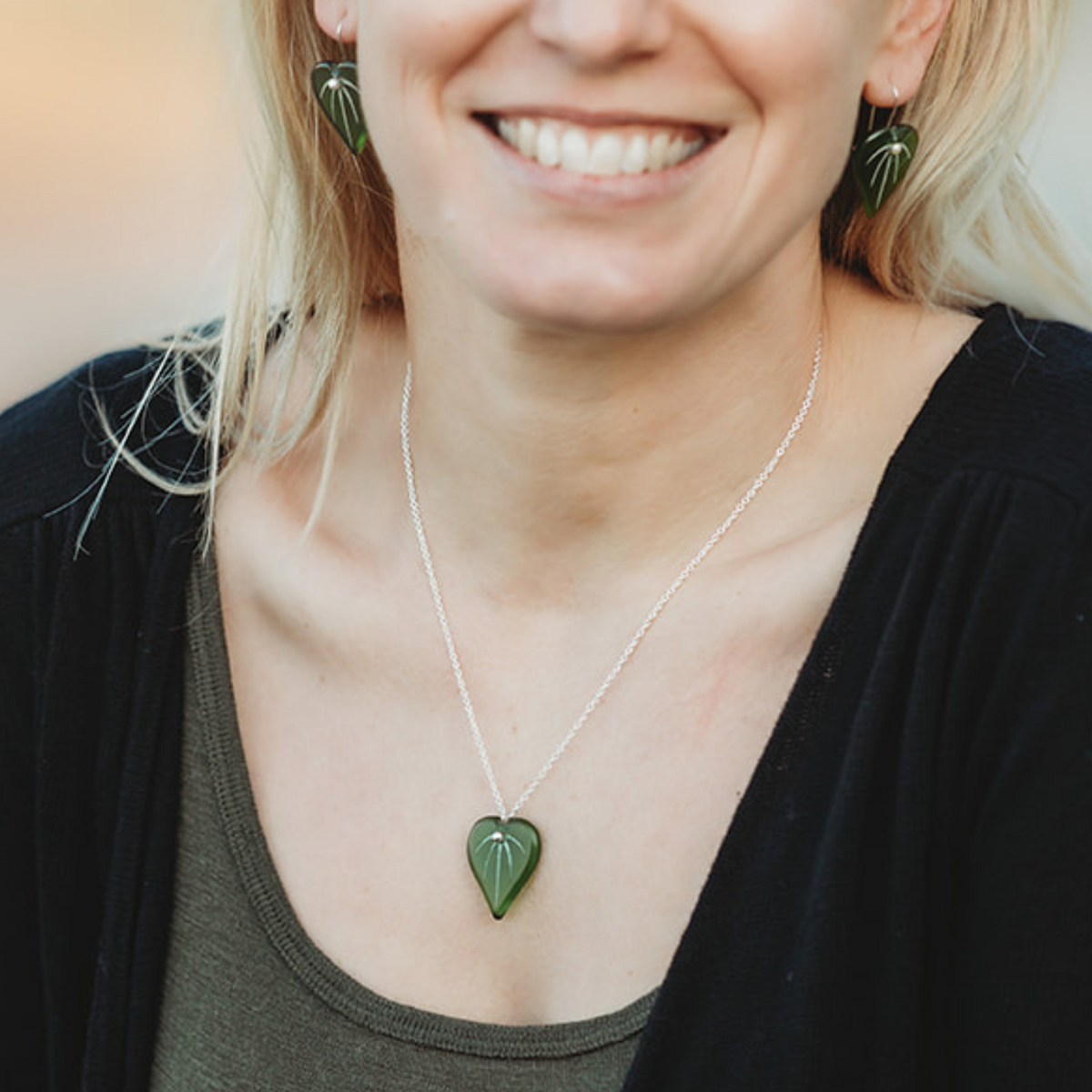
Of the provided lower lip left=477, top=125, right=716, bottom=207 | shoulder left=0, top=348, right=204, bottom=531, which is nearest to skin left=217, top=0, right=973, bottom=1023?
lower lip left=477, top=125, right=716, bottom=207

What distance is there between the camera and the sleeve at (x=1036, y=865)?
168cm

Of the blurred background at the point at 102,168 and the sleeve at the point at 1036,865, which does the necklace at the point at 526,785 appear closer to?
the sleeve at the point at 1036,865

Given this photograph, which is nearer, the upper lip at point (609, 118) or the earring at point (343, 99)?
the upper lip at point (609, 118)

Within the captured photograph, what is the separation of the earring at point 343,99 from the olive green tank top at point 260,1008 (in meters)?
0.50

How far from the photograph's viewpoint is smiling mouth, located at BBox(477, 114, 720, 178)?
1794 millimetres

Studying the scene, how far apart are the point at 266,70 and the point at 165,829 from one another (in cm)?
81

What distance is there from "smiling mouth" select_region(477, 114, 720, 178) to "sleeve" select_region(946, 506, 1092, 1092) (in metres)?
0.46

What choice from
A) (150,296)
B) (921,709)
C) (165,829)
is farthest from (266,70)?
(150,296)

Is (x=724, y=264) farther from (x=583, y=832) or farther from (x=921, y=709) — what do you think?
(x=583, y=832)

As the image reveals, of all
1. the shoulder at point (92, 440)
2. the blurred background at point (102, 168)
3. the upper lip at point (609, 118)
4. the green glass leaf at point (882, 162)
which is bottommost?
the blurred background at point (102, 168)

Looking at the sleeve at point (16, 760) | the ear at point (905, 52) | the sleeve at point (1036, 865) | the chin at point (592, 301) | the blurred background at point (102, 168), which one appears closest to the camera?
the sleeve at point (1036, 865)

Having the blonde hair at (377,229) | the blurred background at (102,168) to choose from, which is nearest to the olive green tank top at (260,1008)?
the blonde hair at (377,229)

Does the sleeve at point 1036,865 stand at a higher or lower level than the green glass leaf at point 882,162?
lower

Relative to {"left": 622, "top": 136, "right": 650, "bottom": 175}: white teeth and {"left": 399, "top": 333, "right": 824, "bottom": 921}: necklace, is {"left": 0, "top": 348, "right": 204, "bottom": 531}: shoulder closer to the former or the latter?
{"left": 399, "top": 333, "right": 824, "bottom": 921}: necklace
